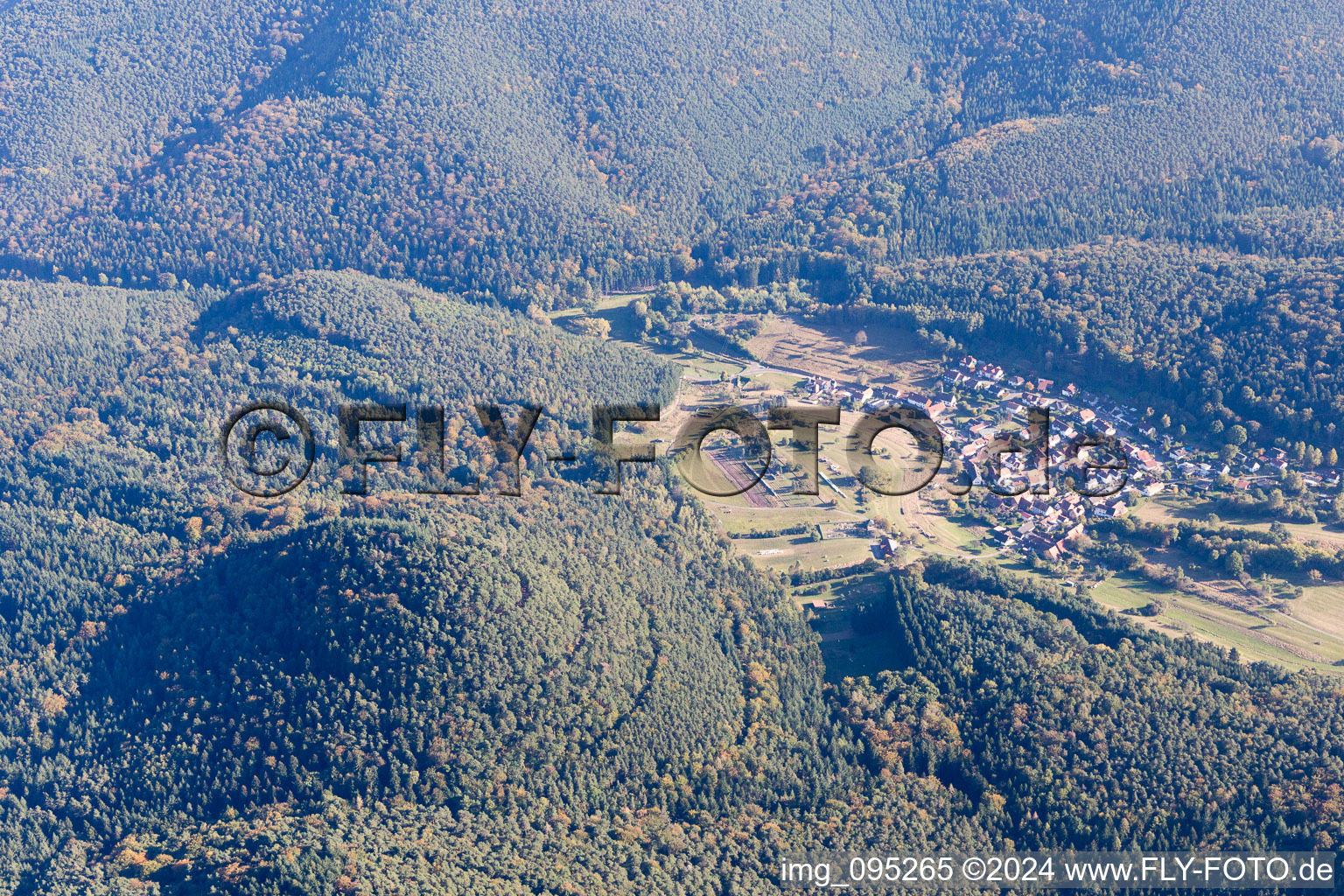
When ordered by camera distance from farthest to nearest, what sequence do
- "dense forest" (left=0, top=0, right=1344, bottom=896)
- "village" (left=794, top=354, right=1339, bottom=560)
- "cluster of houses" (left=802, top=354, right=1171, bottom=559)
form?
"village" (left=794, top=354, right=1339, bottom=560) < "cluster of houses" (left=802, top=354, right=1171, bottom=559) < "dense forest" (left=0, top=0, right=1344, bottom=896)

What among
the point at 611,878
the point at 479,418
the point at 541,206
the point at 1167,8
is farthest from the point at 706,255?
the point at 611,878

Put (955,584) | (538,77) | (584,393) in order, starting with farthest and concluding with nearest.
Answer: (538,77)
(584,393)
(955,584)

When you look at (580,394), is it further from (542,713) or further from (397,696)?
(397,696)

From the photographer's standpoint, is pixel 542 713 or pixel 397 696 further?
pixel 542 713

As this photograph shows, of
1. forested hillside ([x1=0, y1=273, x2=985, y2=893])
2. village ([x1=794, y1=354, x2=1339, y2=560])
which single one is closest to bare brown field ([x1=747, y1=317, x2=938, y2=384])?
village ([x1=794, y1=354, x2=1339, y2=560])

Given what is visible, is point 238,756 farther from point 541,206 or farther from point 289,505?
point 541,206

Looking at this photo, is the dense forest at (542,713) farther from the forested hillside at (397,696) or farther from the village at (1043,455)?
the village at (1043,455)

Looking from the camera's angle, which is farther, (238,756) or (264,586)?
(264,586)

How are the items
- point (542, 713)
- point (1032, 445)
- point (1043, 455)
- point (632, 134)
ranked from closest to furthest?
1. point (542, 713)
2. point (1043, 455)
3. point (1032, 445)
4. point (632, 134)

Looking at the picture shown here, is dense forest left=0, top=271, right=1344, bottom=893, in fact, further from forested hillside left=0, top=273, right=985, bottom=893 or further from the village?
the village

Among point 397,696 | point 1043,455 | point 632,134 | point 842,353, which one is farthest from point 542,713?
point 632,134

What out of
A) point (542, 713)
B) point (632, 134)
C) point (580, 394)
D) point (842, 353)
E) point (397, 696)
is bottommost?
point (542, 713)
